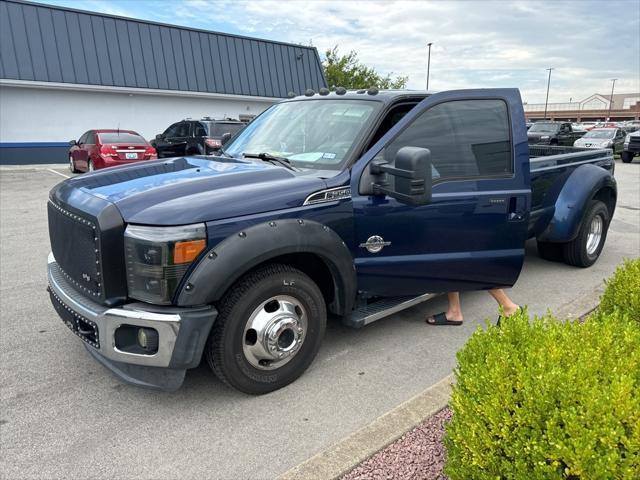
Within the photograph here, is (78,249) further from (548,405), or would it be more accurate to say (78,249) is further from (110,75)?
(110,75)

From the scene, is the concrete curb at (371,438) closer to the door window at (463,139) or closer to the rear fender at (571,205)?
the door window at (463,139)

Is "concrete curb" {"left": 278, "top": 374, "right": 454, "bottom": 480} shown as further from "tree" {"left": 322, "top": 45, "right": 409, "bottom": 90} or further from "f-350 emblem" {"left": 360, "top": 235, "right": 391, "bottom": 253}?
"tree" {"left": 322, "top": 45, "right": 409, "bottom": 90}

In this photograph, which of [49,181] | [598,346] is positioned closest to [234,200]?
[598,346]

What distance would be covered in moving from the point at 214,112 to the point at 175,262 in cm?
2222

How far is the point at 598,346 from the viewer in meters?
2.07

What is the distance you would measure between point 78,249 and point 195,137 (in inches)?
483

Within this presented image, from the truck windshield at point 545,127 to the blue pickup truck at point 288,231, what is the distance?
84.7 feet

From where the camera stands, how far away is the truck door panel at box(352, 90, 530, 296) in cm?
355

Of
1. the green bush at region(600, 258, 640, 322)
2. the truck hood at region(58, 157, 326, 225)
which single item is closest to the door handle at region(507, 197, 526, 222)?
A: the green bush at region(600, 258, 640, 322)

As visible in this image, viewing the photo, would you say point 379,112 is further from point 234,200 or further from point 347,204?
point 234,200

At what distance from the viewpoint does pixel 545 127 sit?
91.5 feet

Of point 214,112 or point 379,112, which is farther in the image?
point 214,112

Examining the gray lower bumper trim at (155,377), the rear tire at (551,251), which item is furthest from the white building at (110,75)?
the gray lower bumper trim at (155,377)

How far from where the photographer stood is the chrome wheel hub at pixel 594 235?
20.3 feet
